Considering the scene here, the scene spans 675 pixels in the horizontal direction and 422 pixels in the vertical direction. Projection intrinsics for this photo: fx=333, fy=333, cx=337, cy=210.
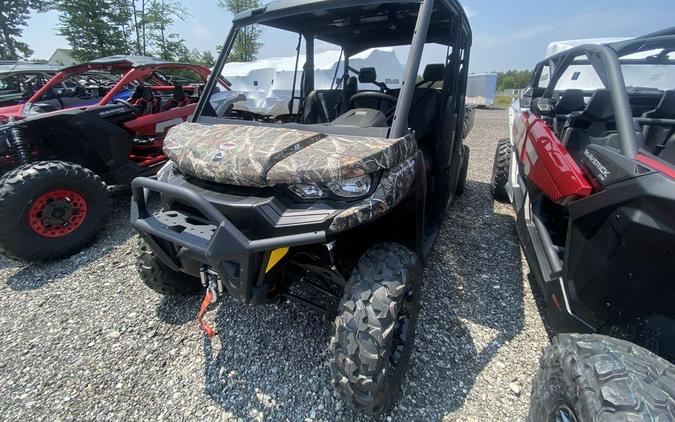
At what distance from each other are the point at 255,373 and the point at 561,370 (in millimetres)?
1620

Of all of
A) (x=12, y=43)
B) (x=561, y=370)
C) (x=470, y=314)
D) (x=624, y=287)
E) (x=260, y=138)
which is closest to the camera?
(x=561, y=370)

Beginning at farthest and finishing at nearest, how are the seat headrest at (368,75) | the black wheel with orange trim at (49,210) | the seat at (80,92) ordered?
the seat at (80,92) < the seat headrest at (368,75) < the black wheel with orange trim at (49,210)

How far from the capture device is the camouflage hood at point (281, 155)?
62.1 inches

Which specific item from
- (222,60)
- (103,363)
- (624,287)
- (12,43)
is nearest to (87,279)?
(103,363)

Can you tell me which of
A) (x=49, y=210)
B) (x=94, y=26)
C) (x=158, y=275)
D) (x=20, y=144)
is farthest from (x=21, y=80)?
(x=94, y=26)

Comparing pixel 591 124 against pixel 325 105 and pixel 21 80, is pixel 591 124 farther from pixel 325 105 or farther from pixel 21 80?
pixel 21 80

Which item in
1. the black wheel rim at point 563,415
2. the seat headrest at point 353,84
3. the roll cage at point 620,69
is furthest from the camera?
the seat headrest at point 353,84

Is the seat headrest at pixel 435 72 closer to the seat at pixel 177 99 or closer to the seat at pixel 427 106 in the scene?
the seat at pixel 427 106

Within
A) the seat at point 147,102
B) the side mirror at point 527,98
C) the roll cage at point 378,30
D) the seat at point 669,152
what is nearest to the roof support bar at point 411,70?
the roll cage at point 378,30

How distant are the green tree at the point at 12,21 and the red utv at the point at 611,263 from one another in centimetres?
3861

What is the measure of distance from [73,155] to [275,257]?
13.9 feet

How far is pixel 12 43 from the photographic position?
29.1 m

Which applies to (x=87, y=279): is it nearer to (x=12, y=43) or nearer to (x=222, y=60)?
(x=222, y=60)

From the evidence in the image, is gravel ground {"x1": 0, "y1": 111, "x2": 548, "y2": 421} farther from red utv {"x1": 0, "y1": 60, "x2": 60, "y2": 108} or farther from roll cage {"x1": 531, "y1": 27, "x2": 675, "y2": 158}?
red utv {"x1": 0, "y1": 60, "x2": 60, "y2": 108}
